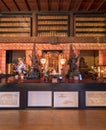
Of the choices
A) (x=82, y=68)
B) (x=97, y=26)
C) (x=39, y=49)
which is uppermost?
(x=97, y=26)

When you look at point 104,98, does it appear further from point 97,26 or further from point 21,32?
point 21,32

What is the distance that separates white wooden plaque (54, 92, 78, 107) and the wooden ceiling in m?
2.76

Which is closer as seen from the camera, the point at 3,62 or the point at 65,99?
the point at 65,99

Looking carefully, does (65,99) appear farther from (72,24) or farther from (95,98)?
(72,24)

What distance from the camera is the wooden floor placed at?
16.4ft

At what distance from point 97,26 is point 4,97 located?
13.7 feet

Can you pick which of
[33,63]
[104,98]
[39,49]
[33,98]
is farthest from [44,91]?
[39,49]

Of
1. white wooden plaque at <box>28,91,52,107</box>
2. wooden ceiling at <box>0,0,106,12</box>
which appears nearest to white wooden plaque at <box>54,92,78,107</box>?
white wooden plaque at <box>28,91,52,107</box>

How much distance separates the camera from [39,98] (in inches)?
262

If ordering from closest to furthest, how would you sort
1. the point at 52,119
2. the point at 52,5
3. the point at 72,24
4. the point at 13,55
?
the point at 52,119
the point at 52,5
the point at 72,24
the point at 13,55

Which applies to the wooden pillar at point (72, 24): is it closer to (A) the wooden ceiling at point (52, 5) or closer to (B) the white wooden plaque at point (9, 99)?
(A) the wooden ceiling at point (52, 5)

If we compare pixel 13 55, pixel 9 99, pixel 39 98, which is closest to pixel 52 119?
pixel 39 98

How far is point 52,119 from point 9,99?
1.36 metres

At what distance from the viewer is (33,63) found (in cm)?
895
